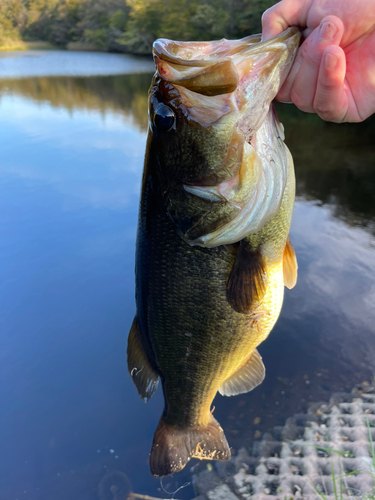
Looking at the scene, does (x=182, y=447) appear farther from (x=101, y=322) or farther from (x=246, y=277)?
(x=101, y=322)

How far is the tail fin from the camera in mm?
1766

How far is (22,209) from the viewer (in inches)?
219

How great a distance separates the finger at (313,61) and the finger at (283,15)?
0.14m

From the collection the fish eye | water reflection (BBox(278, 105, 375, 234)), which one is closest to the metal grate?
the fish eye

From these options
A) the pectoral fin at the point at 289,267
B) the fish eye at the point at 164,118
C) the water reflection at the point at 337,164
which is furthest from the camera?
the water reflection at the point at 337,164

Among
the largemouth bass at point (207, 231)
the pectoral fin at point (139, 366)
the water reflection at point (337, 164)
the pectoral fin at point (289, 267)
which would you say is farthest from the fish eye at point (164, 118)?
the water reflection at point (337, 164)

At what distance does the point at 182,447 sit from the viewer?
5.91 ft

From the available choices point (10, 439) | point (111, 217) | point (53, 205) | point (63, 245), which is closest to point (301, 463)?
point (10, 439)

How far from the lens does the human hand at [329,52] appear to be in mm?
1163

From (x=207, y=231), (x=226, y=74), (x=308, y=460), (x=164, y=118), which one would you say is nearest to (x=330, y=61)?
(x=226, y=74)

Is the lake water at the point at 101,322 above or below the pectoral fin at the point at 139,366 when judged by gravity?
below

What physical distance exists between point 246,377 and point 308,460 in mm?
1156

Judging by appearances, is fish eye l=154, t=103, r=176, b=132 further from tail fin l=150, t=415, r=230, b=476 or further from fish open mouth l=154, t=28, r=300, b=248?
tail fin l=150, t=415, r=230, b=476

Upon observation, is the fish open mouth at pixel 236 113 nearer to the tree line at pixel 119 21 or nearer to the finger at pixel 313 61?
the finger at pixel 313 61
